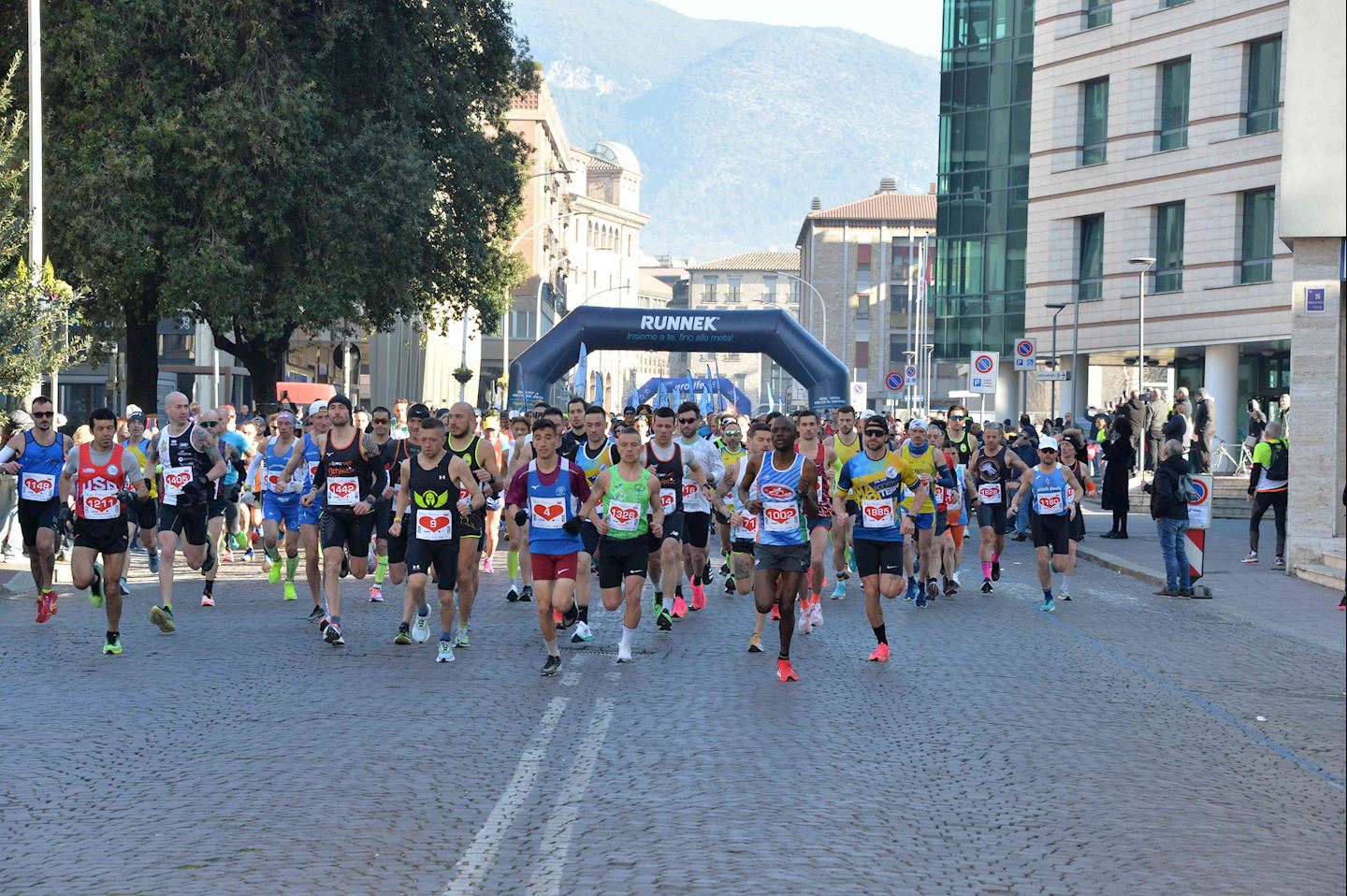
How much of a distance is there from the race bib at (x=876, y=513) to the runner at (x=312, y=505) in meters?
4.20

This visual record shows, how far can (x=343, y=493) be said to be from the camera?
13.4 m

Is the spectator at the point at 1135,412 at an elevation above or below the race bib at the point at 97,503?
above

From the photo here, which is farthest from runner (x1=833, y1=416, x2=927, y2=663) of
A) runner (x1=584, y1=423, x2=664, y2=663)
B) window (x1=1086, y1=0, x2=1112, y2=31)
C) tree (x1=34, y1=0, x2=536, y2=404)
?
window (x1=1086, y1=0, x2=1112, y2=31)

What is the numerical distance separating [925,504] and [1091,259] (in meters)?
33.1

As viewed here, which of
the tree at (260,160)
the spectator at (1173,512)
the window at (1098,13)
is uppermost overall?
the window at (1098,13)

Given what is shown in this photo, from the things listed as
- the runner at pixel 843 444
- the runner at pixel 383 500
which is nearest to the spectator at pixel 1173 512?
the runner at pixel 843 444

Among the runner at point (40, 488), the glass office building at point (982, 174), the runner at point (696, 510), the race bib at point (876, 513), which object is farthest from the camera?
the glass office building at point (982, 174)

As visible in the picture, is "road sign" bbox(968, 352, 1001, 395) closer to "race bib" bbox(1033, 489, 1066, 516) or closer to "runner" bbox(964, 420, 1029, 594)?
"runner" bbox(964, 420, 1029, 594)

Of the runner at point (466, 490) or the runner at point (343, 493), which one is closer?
the runner at point (466, 490)

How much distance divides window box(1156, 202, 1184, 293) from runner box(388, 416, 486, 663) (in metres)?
34.1

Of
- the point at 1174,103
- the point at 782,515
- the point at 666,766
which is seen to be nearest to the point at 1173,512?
the point at 782,515

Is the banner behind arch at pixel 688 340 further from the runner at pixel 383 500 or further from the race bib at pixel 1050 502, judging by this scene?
the race bib at pixel 1050 502

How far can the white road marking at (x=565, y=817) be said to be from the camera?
605cm

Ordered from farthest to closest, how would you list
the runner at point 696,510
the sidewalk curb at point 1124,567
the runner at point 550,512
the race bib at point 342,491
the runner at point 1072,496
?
the sidewalk curb at point 1124,567
the runner at point 1072,496
the runner at point 696,510
the race bib at point 342,491
the runner at point 550,512
